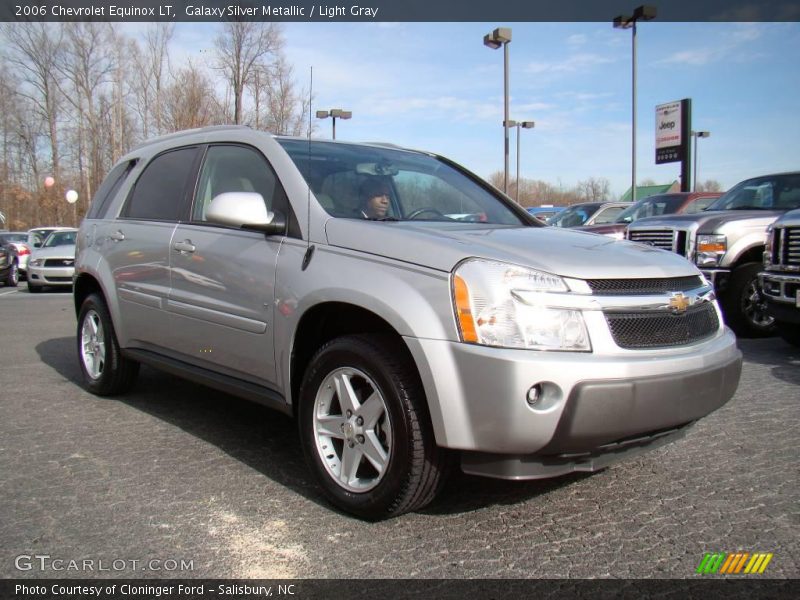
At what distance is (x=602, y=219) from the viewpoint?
1444 centimetres

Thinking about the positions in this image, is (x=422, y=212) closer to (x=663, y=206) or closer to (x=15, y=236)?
(x=663, y=206)

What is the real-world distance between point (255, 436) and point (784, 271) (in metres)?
5.00

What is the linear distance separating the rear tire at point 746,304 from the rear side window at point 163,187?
6.15 metres

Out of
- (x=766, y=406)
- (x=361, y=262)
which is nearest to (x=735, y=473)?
(x=766, y=406)

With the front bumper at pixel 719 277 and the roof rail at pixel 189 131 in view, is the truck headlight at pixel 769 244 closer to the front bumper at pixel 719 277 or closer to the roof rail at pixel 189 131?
the front bumper at pixel 719 277

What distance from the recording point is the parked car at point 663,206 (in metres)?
11.5

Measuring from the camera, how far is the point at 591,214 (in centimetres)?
1439

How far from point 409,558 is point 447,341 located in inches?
33.6

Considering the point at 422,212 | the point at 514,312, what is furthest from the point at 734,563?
the point at 422,212

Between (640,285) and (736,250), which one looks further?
(736,250)

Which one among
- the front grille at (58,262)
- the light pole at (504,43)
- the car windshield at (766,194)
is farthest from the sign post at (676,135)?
the front grille at (58,262)

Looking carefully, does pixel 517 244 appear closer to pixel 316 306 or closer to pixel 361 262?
pixel 361 262

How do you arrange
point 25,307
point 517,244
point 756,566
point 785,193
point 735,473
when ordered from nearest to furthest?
point 756,566, point 517,244, point 735,473, point 785,193, point 25,307

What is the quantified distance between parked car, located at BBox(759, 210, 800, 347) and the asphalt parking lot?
191 centimetres
